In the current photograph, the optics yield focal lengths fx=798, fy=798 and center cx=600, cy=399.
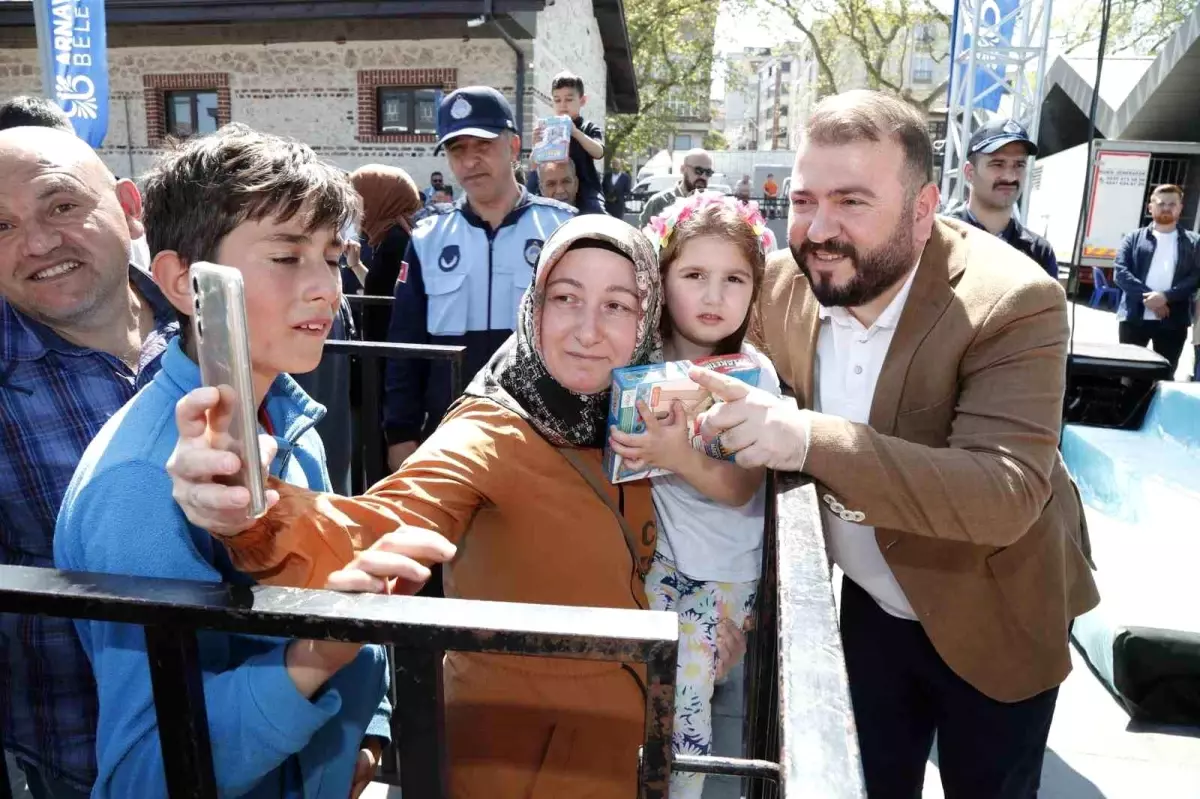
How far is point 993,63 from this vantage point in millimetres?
10203

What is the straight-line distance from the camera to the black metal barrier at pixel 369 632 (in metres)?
0.80

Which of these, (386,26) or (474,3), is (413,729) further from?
(386,26)

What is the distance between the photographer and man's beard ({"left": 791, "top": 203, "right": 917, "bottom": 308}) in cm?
185

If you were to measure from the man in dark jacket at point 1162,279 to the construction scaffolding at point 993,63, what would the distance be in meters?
1.70

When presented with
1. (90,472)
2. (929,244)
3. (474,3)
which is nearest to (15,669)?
(90,472)

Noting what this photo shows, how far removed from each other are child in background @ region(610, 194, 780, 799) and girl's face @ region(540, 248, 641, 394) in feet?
1.07

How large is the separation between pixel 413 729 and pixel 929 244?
1.62 metres

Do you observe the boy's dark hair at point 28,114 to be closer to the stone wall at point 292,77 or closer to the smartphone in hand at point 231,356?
the smartphone in hand at point 231,356

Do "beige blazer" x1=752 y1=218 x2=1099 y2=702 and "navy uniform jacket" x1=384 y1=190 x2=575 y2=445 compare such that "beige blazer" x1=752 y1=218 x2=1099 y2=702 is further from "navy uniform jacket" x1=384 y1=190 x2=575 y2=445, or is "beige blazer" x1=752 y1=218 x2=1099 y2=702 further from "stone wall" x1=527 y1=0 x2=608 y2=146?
"stone wall" x1=527 y1=0 x2=608 y2=146

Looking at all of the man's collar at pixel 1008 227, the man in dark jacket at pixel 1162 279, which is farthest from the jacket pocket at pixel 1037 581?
the man in dark jacket at pixel 1162 279

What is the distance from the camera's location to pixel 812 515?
1.23 metres

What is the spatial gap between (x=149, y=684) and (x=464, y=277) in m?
2.58

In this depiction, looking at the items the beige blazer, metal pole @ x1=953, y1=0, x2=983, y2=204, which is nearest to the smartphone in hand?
the beige blazer

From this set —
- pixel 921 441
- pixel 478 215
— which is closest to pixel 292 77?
pixel 478 215
